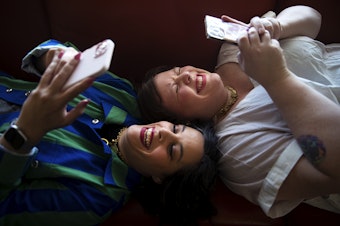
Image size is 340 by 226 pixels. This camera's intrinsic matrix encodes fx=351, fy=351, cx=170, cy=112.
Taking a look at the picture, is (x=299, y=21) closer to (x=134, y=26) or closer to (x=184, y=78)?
(x=184, y=78)

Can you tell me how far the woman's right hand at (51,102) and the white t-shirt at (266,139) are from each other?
49 cm

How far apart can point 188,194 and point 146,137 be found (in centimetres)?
22

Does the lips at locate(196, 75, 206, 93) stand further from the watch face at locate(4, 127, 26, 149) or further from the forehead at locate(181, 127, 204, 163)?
the watch face at locate(4, 127, 26, 149)

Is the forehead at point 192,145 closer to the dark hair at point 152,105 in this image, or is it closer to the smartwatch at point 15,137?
the dark hair at point 152,105

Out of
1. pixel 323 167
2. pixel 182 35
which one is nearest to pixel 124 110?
pixel 182 35

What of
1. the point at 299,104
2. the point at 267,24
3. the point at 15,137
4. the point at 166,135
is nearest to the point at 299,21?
the point at 267,24

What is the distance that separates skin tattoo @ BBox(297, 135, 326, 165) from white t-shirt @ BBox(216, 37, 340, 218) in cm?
3

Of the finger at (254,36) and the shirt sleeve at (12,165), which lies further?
the finger at (254,36)

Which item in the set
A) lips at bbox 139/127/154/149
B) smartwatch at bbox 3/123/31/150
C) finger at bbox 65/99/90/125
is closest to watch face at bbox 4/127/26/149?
smartwatch at bbox 3/123/31/150

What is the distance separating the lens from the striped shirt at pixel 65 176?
0.96 meters

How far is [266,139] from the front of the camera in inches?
40.8

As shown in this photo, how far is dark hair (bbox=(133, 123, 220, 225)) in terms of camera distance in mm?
1073

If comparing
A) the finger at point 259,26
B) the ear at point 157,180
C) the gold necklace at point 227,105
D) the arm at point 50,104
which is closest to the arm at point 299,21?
the finger at point 259,26

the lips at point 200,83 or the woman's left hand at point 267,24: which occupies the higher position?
the woman's left hand at point 267,24
